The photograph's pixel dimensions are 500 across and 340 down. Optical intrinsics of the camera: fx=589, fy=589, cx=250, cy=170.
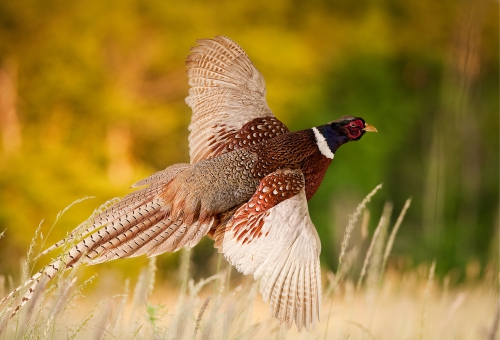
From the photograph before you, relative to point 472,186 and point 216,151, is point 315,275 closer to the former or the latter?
point 216,151

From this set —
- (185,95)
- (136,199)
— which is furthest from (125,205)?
(185,95)

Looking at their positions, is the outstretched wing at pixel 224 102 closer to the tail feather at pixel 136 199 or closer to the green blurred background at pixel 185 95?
the tail feather at pixel 136 199

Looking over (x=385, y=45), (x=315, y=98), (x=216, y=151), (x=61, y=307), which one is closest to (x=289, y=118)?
(x=315, y=98)

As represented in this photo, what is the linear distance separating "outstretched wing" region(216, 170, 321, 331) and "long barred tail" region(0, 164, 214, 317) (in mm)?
166

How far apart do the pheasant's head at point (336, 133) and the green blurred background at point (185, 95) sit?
16.6 ft

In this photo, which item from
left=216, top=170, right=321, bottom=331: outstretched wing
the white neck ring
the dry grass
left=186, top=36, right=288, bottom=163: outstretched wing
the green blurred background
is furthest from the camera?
the green blurred background

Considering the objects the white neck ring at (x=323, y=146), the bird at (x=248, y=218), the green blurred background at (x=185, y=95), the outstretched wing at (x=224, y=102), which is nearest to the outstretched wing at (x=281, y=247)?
the bird at (x=248, y=218)

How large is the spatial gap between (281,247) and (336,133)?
1.72ft

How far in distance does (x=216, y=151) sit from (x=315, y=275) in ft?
2.38

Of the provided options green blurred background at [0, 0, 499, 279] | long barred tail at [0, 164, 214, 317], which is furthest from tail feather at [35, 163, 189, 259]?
green blurred background at [0, 0, 499, 279]

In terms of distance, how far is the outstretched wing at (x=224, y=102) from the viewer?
8.53 feet

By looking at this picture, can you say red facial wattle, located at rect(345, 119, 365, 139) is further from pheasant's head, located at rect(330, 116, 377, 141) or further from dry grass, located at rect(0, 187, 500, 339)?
dry grass, located at rect(0, 187, 500, 339)

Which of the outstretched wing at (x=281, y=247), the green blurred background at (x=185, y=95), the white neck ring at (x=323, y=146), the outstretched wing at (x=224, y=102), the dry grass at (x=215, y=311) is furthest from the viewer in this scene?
the green blurred background at (x=185, y=95)

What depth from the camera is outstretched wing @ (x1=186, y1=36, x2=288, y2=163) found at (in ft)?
8.53
